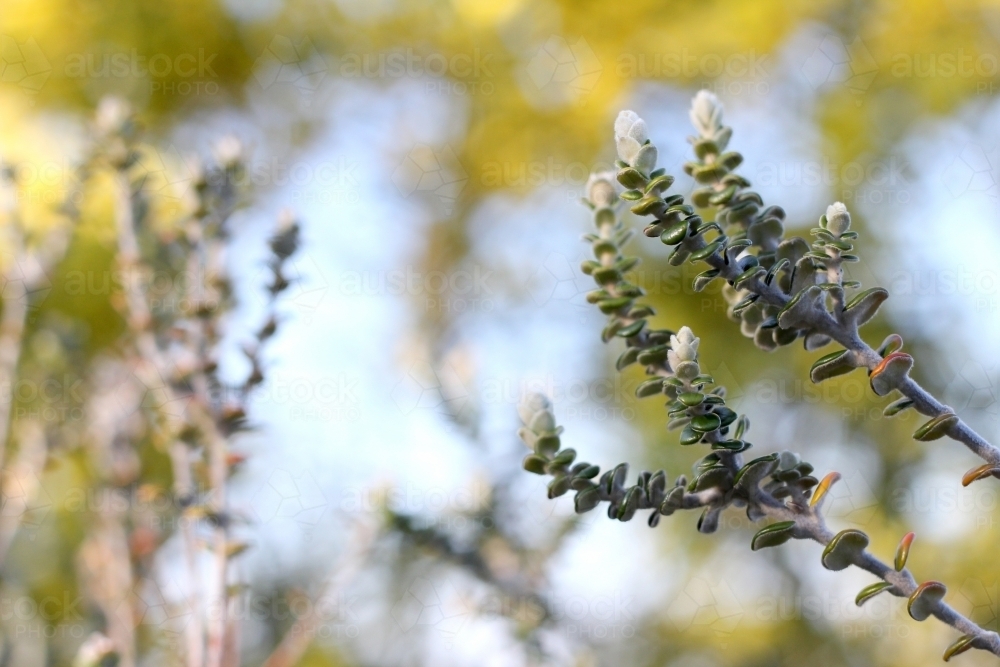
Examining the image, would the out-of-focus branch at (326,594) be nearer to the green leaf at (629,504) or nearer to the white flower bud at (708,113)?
the green leaf at (629,504)

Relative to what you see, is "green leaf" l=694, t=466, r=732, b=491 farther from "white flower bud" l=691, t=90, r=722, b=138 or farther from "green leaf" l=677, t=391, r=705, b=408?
"white flower bud" l=691, t=90, r=722, b=138

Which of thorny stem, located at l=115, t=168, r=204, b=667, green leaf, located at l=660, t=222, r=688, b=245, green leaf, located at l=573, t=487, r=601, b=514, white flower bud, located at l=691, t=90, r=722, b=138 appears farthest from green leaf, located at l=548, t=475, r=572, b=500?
thorny stem, located at l=115, t=168, r=204, b=667

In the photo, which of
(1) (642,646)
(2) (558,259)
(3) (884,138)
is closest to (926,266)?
(3) (884,138)

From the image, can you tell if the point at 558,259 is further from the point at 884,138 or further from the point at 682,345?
the point at 682,345

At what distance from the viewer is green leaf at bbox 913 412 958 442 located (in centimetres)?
58

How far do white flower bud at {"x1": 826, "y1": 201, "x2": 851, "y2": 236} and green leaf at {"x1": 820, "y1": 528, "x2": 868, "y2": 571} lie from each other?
24cm

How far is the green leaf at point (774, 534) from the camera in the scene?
0.59 m

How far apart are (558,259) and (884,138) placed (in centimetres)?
182

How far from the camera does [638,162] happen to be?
0.64 metres

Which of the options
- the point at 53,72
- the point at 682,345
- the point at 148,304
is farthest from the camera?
the point at 53,72

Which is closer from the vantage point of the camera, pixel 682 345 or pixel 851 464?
pixel 682 345

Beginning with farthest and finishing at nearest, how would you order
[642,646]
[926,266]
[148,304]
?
[926,266] < [642,646] < [148,304]

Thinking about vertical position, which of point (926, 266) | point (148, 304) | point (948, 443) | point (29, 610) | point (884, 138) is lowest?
point (29, 610)

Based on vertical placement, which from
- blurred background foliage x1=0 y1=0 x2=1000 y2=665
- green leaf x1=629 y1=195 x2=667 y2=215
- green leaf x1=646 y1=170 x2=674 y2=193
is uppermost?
blurred background foliage x1=0 y1=0 x2=1000 y2=665
